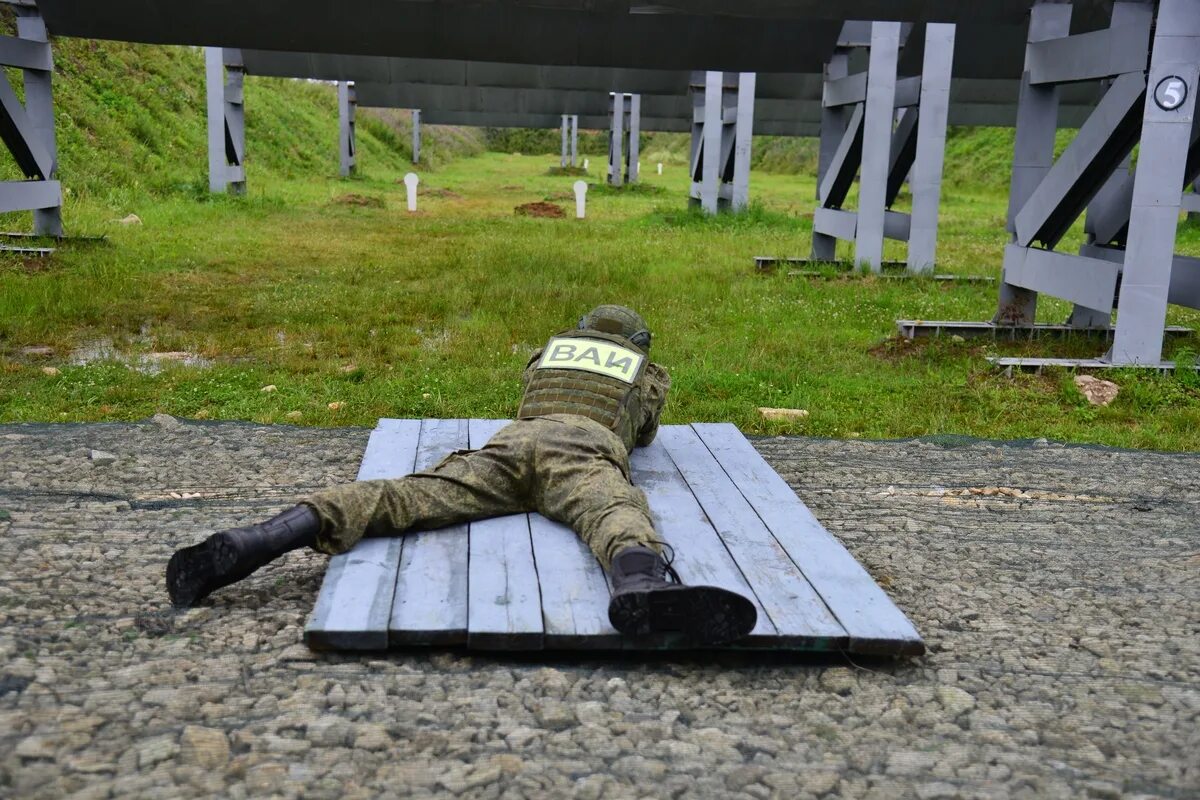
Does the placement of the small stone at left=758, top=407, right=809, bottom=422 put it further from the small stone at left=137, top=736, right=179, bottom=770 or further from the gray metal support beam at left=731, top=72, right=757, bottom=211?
the gray metal support beam at left=731, top=72, right=757, bottom=211

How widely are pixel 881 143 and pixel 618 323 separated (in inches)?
346

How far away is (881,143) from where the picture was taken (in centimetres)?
1288

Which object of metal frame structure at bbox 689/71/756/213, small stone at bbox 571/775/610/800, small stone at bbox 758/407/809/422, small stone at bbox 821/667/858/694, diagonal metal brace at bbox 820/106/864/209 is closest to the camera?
small stone at bbox 571/775/610/800

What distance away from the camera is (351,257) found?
14.0m

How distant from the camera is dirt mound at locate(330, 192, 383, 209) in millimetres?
22188

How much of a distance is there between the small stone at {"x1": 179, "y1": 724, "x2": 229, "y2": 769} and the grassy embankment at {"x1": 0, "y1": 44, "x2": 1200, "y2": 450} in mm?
4262

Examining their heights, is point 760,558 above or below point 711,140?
below

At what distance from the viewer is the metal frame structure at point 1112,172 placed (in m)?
7.74

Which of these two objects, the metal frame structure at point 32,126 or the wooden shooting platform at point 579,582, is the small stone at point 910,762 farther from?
the metal frame structure at point 32,126

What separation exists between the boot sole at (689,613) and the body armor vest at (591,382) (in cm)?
142

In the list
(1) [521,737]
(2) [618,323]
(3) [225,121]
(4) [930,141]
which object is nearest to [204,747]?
(1) [521,737]

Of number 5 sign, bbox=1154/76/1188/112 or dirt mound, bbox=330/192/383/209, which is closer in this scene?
number 5 sign, bbox=1154/76/1188/112

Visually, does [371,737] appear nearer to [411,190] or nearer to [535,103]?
[411,190]

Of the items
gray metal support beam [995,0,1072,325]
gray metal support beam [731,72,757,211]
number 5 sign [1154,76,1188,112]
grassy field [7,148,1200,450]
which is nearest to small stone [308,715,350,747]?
grassy field [7,148,1200,450]
